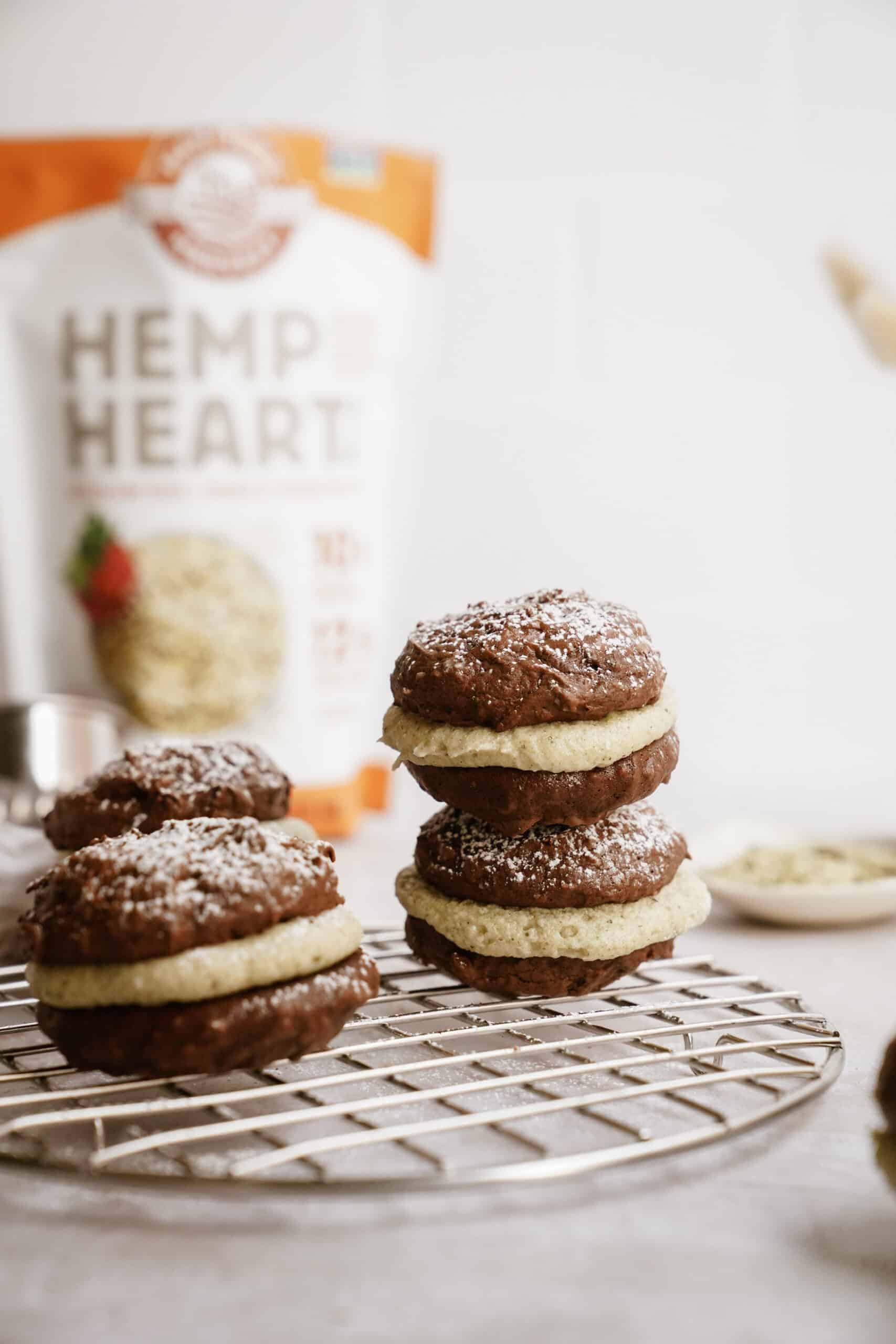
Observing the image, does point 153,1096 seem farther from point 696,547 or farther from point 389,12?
point 389,12

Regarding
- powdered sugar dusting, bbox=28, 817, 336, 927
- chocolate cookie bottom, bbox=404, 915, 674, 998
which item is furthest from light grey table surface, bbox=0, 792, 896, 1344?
chocolate cookie bottom, bbox=404, 915, 674, 998

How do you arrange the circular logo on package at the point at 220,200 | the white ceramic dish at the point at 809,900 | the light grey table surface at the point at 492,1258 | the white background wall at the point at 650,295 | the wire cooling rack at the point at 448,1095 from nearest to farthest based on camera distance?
the light grey table surface at the point at 492,1258
the wire cooling rack at the point at 448,1095
the white ceramic dish at the point at 809,900
the circular logo on package at the point at 220,200
the white background wall at the point at 650,295

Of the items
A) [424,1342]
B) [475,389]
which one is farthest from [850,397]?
[424,1342]

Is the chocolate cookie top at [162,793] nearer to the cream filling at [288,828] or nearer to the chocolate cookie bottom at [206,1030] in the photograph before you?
the cream filling at [288,828]

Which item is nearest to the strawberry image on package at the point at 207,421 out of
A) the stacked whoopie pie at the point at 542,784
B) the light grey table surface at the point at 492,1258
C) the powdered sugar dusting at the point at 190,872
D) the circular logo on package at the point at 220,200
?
the circular logo on package at the point at 220,200

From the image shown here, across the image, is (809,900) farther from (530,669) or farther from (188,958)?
(188,958)

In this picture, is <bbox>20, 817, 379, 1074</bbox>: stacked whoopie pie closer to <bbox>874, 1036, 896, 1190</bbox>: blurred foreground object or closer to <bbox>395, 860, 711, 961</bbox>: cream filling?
<bbox>395, 860, 711, 961</bbox>: cream filling
